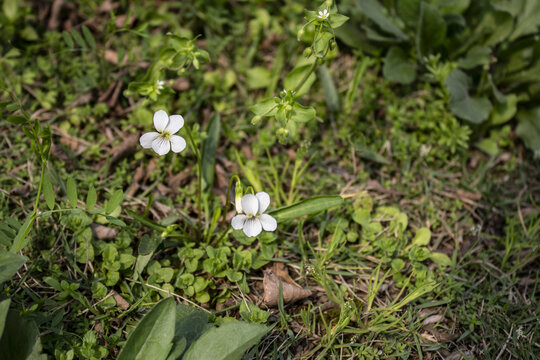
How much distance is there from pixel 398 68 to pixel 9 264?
289cm

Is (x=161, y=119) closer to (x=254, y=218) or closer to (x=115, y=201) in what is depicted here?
(x=115, y=201)

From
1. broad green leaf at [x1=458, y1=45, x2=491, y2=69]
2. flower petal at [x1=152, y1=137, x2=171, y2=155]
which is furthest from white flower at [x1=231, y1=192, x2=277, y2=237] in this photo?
broad green leaf at [x1=458, y1=45, x2=491, y2=69]

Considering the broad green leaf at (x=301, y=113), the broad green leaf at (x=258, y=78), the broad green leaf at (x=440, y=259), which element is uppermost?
the broad green leaf at (x=301, y=113)

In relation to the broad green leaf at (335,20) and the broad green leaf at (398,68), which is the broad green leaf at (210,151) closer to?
the broad green leaf at (335,20)

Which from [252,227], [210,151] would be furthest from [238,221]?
[210,151]

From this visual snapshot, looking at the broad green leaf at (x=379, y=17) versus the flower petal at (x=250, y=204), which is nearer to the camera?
the flower petal at (x=250, y=204)

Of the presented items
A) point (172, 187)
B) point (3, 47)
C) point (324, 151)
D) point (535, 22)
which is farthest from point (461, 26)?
point (3, 47)

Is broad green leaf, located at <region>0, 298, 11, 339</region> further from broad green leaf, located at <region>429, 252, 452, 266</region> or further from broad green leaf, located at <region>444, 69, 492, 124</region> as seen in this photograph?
broad green leaf, located at <region>444, 69, 492, 124</region>

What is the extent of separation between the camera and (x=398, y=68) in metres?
3.34

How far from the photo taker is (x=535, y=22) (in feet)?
10.8

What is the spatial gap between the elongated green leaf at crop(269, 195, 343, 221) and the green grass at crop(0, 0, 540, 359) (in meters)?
0.15

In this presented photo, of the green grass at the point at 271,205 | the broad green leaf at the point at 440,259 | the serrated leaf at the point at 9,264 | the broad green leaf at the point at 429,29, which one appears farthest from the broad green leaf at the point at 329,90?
the serrated leaf at the point at 9,264

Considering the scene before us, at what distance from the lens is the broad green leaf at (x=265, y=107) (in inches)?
87.4

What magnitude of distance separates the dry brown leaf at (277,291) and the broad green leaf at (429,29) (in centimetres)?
217
